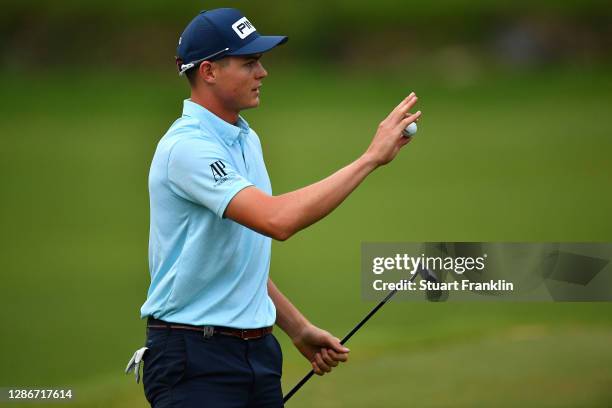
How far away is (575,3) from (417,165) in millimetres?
3394

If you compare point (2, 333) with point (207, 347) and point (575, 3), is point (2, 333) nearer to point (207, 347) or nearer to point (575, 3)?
→ point (207, 347)

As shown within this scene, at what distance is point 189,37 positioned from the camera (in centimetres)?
356

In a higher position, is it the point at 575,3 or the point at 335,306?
the point at 575,3

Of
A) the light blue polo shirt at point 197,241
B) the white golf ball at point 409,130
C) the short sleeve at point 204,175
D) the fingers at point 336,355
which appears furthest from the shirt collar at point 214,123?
the fingers at point 336,355

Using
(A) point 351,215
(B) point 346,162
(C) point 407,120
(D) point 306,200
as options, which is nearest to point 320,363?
(D) point 306,200

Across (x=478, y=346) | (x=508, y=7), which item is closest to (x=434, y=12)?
(x=508, y=7)

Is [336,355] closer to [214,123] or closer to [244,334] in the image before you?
[244,334]

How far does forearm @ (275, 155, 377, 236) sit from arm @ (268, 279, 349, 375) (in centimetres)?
67

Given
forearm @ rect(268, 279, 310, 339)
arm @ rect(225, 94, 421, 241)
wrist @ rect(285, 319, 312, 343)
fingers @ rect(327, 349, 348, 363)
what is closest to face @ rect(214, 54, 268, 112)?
arm @ rect(225, 94, 421, 241)

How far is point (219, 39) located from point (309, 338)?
94 cm

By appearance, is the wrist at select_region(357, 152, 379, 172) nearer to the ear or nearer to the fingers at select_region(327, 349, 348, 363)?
the ear

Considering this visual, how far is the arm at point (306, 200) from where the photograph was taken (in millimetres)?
3158

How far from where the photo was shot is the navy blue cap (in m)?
3.51

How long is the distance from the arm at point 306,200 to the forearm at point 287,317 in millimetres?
640
